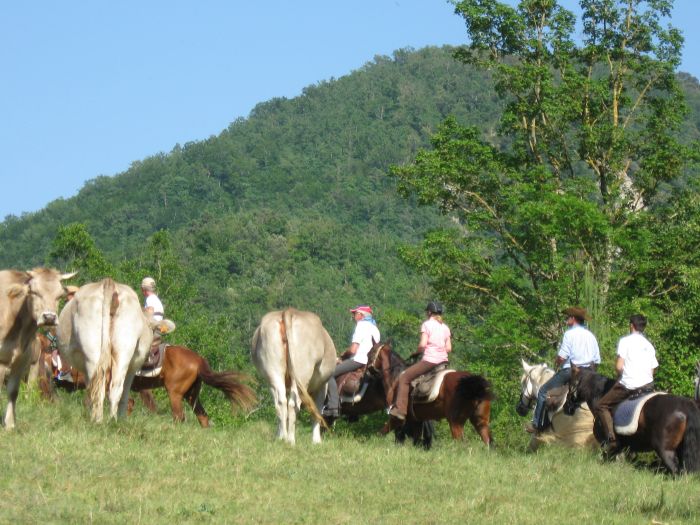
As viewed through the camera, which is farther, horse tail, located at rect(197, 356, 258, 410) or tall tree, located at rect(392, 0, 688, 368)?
tall tree, located at rect(392, 0, 688, 368)

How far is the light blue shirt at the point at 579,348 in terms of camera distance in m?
15.9

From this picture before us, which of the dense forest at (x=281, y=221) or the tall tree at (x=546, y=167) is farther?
the dense forest at (x=281, y=221)

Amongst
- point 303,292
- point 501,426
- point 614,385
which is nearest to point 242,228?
point 303,292

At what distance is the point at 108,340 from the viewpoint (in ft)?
46.1

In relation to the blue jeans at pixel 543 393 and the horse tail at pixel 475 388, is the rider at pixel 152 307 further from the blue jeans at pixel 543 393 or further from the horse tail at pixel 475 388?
the blue jeans at pixel 543 393

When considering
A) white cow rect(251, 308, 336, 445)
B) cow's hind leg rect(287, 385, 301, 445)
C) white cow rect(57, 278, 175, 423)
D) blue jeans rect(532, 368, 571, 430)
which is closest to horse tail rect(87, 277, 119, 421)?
white cow rect(57, 278, 175, 423)

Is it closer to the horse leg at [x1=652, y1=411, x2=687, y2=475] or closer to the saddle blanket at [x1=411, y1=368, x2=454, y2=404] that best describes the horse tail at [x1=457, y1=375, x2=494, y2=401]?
the saddle blanket at [x1=411, y1=368, x2=454, y2=404]

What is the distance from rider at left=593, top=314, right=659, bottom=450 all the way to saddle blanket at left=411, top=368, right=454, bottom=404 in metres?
2.68

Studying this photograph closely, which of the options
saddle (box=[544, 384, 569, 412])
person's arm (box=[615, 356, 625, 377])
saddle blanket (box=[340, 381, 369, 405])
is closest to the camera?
person's arm (box=[615, 356, 625, 377])

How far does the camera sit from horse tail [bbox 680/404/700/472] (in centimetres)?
1334

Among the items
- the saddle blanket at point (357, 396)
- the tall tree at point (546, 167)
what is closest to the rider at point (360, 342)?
the saddle blanket at point (357, 396)

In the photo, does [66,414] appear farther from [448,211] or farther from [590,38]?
[590,38]

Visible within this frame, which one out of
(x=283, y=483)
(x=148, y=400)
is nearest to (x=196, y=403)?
(x=148, y=400)

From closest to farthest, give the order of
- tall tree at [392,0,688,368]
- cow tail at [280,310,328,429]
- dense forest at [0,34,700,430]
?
1. cow tail at [280,310,328,429]
2. tall tree at [392,0,688,368]
3. dense forest at [0,34,700,430]
